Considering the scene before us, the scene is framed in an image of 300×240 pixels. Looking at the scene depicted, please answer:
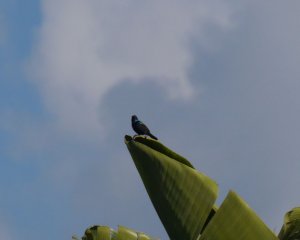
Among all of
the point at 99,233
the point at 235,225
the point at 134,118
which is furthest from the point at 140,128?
the point at 235,225

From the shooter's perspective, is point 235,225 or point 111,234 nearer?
point 235,225

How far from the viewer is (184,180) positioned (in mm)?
9406

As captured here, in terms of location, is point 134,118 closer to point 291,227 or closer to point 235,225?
point 235,225

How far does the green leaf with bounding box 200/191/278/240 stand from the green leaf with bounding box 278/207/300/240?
1.58ft

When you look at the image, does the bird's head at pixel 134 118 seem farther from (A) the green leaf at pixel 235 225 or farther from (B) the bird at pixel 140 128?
(A) the green leaf at pixel 235 225

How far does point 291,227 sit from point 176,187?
1.77 metres

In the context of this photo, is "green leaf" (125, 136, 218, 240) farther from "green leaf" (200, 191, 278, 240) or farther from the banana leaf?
the banana leaf

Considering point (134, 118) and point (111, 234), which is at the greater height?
point (134, 118)

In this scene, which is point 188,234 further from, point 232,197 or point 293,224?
point 293,224

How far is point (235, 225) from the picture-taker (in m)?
9.20

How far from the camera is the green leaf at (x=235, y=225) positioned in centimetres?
916

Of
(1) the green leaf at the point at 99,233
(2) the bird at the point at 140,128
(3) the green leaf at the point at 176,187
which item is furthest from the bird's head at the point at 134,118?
(3) the green leaf at the point at 176,187

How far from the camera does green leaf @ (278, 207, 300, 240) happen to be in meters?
9.55

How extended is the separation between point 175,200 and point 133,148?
95 centimetres
